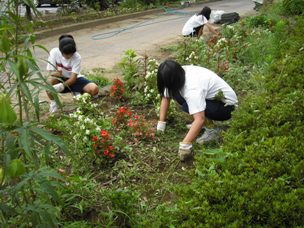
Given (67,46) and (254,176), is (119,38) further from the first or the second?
(254,176)

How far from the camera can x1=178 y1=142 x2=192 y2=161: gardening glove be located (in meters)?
3.43

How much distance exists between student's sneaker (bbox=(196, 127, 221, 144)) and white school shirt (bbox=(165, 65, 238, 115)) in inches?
12.2

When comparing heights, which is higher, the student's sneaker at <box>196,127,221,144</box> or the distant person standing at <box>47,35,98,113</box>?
the distant person standing at <box>47,35,98,113</box>

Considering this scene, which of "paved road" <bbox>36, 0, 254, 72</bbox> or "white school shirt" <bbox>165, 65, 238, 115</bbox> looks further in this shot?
"paved road" <bbox>36, 0, 254, 72</bbox>

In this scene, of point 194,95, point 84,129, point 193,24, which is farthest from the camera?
point 193,24

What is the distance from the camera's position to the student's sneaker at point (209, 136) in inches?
151

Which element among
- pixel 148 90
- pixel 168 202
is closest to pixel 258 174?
pixel 168 202

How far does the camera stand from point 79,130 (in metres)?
3.43

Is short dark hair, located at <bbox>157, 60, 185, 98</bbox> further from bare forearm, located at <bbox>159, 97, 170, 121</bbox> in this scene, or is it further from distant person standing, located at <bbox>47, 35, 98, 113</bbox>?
distant person standing, located at <bbox>47, 35, 98, 113</bbox>

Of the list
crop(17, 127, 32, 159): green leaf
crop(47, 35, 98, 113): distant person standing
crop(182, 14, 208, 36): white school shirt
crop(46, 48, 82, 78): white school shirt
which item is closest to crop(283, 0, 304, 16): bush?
crop(182, 14, 208, 36): white school shirt

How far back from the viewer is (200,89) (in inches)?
142

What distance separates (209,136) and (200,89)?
1.82ft

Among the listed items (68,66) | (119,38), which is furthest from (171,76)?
(119,38)

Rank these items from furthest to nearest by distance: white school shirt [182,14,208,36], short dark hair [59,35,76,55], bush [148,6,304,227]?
white school shirt [182,14,208,36], short dark hair [59,35,76,55], bush [148,6,304,227]
